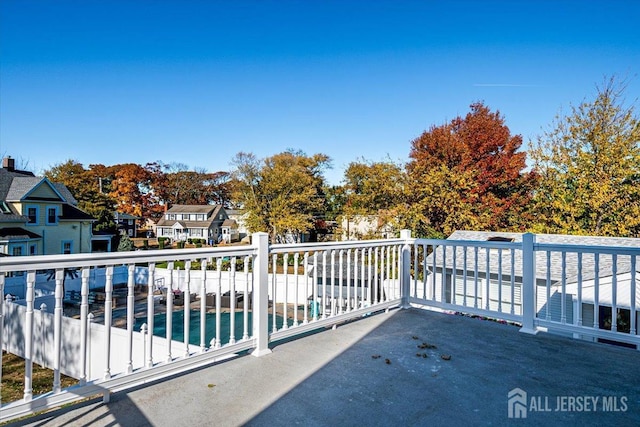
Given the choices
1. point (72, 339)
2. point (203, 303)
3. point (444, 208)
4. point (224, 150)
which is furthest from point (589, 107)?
point (224, 150)

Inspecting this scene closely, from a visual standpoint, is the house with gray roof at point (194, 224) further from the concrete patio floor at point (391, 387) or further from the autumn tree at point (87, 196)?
the concrete patio floor at point (391, 387)

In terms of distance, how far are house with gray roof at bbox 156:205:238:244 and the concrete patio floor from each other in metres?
31.3

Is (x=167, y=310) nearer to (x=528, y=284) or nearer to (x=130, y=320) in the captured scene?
(x=130, y=320)

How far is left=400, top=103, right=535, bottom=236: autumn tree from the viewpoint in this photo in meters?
15.2

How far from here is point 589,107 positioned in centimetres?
1248

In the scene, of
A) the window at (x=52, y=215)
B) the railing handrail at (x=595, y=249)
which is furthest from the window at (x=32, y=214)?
the railing handrail at (x=595, y=249)

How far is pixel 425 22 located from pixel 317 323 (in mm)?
9931

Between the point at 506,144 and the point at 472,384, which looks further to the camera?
the point at 506,144

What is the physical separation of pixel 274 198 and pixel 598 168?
16657 millimetres

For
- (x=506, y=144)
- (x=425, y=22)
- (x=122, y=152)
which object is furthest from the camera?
(x=122, y=152)

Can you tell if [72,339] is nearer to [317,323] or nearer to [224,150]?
[317,323]

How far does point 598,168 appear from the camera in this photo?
472 inches

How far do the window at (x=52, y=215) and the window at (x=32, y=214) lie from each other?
0.59 metres

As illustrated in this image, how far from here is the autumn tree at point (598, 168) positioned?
11.7 metres
